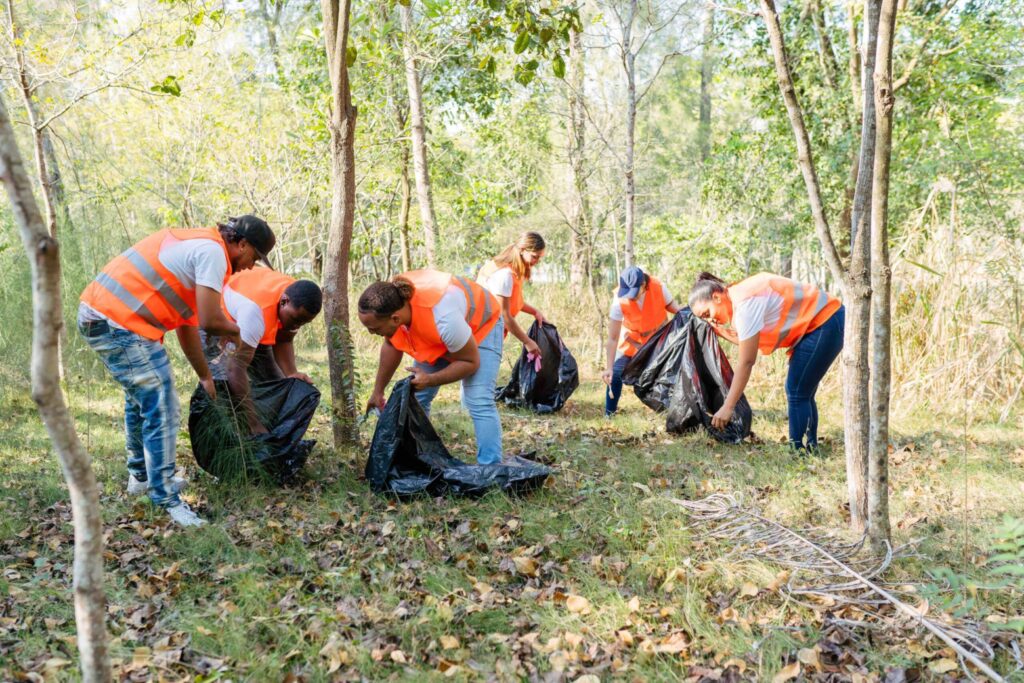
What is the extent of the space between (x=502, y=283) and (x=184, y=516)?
106 inches

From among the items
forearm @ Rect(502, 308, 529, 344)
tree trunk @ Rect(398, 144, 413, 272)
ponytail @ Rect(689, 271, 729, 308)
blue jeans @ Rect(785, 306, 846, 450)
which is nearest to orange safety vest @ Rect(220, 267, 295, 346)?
forearm @ Rect(502, 308, 529, 344)

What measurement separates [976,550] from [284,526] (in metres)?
3.15

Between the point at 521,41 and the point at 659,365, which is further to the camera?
the point at 659,365

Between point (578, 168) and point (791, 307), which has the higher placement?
point (578, 168)

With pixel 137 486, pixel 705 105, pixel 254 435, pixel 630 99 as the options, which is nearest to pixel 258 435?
pixel 254 435

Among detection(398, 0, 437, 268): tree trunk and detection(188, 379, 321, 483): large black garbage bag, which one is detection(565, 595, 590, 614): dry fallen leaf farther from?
detection(398, 0, 437, 268): tree trunk

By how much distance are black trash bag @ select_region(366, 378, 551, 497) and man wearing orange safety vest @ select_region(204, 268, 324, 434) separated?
0.64 m

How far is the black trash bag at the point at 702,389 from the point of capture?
5.36 metres

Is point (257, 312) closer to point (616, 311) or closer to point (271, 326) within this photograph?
point (271, 326)

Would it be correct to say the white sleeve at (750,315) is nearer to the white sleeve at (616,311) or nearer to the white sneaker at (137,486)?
the white sleeve at (616,311)

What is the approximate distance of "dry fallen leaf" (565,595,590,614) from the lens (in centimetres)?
288

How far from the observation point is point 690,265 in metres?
13.7

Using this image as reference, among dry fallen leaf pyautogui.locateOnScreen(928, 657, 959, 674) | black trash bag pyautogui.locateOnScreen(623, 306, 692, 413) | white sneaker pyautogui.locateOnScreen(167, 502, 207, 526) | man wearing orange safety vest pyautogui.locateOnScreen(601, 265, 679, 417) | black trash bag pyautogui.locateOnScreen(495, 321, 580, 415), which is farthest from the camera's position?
black trash bag pyautogui.locateOnScreen(495, 321, 580, 415)

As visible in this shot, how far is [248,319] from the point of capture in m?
4.01
